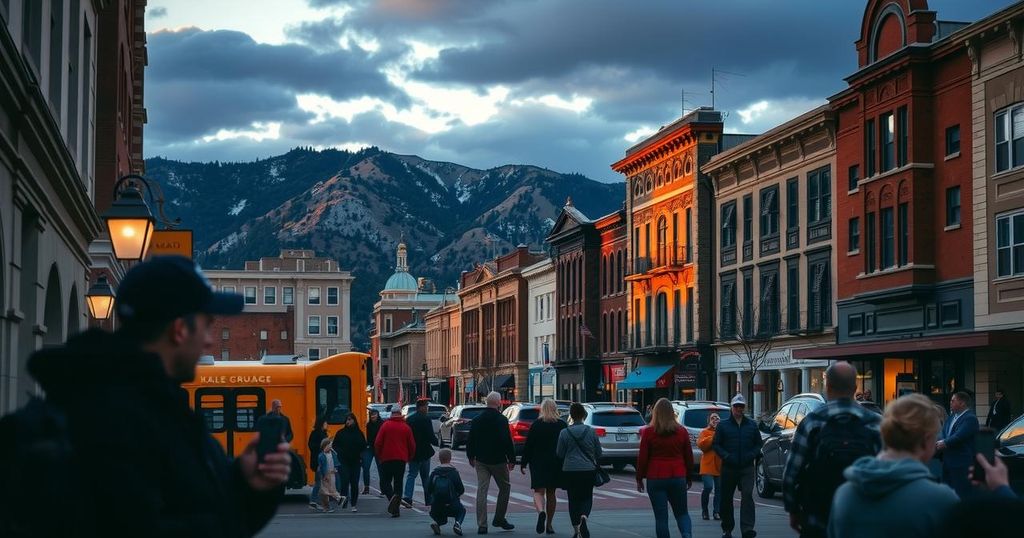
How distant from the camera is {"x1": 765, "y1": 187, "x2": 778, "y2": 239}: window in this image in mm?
56719

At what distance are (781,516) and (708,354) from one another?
133 ft

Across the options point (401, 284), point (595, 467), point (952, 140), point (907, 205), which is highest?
point (401, 284)

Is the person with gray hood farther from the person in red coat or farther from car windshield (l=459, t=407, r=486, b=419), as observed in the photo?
car windshield (l=459, t=407, r=486, b=419)

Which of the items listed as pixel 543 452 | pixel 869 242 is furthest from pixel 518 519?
pixel 869 242

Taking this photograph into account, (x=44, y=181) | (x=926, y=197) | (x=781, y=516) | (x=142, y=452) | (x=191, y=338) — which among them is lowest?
(x=781, y=516)

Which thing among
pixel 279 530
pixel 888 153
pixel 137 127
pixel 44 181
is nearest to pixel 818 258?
pixel 888 153

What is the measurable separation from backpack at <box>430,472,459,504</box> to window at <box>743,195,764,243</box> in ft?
131

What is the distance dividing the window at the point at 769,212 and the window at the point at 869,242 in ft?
31.8

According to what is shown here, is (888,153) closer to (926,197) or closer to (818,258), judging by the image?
(926,197)

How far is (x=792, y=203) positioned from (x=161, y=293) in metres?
52.4

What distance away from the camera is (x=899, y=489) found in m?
Answer: 6.00

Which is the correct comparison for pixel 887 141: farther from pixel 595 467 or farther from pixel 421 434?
pixel 595 467

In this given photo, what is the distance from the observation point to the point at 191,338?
13.0 feet

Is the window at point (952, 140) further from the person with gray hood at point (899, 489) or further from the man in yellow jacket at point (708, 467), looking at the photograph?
the person with gray hood at point (899, 489)
